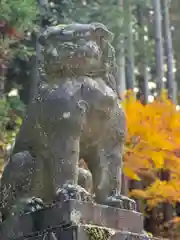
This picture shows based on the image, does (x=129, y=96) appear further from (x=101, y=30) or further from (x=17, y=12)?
(x=101, y=30)

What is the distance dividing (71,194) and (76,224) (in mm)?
223

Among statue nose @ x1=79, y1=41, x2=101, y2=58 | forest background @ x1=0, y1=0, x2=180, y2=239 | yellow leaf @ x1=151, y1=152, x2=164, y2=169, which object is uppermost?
forest background @ x1=0, y1=0, x2=180, y2=239

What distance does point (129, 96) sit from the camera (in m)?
11.9

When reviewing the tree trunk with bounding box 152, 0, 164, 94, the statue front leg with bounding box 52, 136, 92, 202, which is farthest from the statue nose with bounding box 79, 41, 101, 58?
the tree trunk with bounding box 152, 0, 164, 94

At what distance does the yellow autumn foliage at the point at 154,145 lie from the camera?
10.3 m

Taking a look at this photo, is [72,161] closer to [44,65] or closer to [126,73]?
[44,65]

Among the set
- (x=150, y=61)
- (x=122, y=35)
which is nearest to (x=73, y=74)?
(x=122, y=35)

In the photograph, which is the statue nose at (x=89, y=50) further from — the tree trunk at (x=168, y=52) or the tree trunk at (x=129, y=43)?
the tree trunk at (x=168, y=52)

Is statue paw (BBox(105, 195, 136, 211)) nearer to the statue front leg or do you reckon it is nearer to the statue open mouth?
the statue front leg

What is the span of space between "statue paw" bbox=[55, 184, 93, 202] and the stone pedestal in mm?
50

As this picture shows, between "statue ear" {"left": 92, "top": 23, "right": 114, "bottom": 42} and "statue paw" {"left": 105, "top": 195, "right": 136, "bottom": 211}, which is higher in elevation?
"statue ear" {"left": 92, "top": 23, "right": 114, "bottom": 42}

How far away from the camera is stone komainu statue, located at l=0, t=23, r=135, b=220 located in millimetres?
4168

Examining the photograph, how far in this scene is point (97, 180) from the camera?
4270 millimetres

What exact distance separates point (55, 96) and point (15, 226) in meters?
1.03
